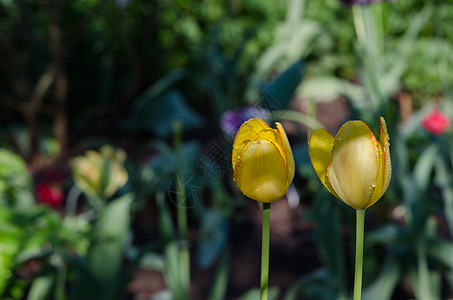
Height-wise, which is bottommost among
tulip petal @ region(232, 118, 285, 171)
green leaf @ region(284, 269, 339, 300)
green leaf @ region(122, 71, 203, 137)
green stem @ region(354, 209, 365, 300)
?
green leaf @ region(284, 269, 339, 300)

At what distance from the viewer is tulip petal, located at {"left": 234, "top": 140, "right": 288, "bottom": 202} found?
0.34m

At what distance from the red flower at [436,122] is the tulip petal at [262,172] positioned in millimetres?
1283

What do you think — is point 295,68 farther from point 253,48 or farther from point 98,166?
point 253,48

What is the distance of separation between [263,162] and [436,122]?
4.50ft

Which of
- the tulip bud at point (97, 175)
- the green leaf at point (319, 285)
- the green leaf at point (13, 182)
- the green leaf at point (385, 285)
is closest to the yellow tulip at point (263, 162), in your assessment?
the green leaf at point (319, 285)

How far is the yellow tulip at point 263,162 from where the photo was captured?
1.12 feet

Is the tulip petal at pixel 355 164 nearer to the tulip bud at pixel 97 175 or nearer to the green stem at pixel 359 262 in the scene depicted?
the green stem at pixel 359 262

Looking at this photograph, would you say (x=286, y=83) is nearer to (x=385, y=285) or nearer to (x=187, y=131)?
(x=385, y=285)

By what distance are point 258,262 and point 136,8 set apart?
1.74 m

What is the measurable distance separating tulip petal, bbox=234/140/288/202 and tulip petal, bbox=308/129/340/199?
0.02 m

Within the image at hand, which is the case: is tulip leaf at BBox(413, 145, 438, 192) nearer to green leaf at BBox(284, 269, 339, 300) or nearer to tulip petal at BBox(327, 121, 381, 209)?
green leaf at BBox(284, 269, 339, 300)

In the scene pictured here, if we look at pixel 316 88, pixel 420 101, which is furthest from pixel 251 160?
pixel 420 101

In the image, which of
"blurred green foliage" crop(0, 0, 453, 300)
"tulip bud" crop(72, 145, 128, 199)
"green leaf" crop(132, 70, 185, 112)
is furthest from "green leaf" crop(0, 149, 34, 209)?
"green leaf" crop(132, 70, 185, 112)

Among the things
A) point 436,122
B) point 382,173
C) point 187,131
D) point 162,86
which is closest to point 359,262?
point 382,173
